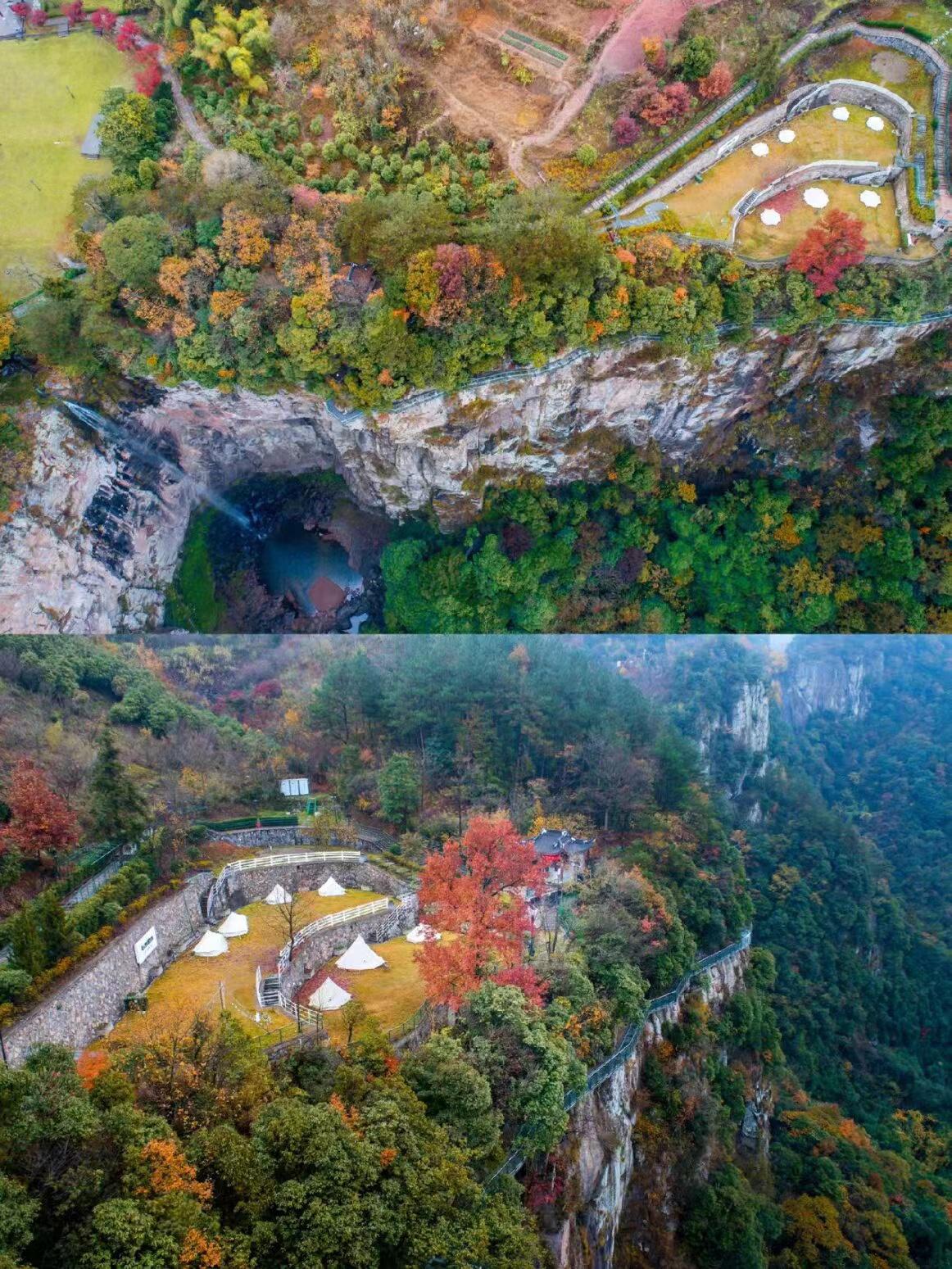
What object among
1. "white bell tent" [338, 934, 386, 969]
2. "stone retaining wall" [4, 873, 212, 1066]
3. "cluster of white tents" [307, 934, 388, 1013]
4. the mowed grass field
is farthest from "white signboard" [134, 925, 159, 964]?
the mowed grass field

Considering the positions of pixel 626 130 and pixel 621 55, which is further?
pixel 621 55

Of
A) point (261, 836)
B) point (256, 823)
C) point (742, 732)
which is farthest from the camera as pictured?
point (742, 732)

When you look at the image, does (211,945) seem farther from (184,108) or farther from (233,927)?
(184,108)

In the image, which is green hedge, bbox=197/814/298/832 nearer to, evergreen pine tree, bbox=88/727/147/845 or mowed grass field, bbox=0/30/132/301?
evergreen pine tree, bbox=88/727/147/845

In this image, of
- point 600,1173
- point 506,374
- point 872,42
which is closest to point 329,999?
point 600,1173

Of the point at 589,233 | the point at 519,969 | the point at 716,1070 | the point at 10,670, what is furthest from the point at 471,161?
the point at 716,1070

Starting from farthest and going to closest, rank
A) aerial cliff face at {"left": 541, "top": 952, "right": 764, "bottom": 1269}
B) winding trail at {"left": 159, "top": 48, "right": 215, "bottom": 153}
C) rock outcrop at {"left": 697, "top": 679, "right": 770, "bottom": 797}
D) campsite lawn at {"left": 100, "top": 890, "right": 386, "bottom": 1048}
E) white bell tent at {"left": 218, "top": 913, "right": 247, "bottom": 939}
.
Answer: rock outcrop at {"left": 697, "top": 679, "right": 770, "bottom": 797}, winding trail at {"left": 159, "top": 48, "right": 215, "bottom": 153}, white bell tent at {"left": 218, "top": 913, "right": 247, "bottom": 939}, campsite lawn at {"left": 100, "top": 890, "right": 386, "bottom": 1048}, aerial cliff face at {"left": 541, "top": 952, "right": 764, "bottom": 1269}

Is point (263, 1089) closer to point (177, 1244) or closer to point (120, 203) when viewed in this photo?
point (177, 1244)
